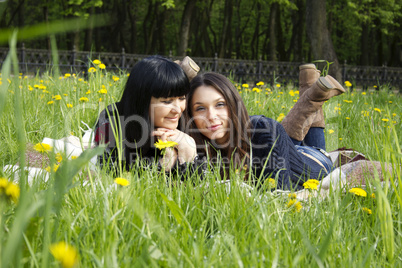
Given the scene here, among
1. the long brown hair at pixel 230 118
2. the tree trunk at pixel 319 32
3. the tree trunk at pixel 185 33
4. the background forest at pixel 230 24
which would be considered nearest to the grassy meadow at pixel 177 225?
the long brown hair at pixel 230 118

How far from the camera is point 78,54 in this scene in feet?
42.4

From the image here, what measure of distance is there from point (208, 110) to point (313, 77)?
1426 millimetres

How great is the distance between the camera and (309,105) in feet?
10.6

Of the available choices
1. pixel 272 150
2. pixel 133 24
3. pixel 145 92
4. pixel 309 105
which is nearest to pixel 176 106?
pixel 145 92

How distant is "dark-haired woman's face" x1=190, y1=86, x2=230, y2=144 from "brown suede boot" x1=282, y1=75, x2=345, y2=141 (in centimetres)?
89

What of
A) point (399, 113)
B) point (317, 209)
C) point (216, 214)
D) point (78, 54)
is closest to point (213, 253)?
point (216, 214)

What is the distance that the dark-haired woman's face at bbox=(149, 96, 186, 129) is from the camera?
2354mm

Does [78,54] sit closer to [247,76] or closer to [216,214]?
[247,76]

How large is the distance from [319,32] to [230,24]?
460 inches

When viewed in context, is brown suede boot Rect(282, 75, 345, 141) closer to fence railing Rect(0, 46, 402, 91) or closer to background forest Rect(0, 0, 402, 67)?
background forest Rect(0, 0, 402, 67)

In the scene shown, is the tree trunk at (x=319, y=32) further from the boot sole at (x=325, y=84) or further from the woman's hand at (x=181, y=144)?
the woman's hand at (x=181, y=144)

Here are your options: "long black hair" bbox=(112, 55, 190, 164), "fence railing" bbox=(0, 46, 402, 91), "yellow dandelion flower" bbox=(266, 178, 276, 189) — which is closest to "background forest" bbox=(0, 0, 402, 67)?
"fence railing" bbox=(0, 46, 402, 91)

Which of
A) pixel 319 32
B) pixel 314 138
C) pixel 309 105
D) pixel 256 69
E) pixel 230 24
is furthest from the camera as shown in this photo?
pixel 230 24

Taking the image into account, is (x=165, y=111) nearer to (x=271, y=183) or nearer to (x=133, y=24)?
(x=271, y=183)
